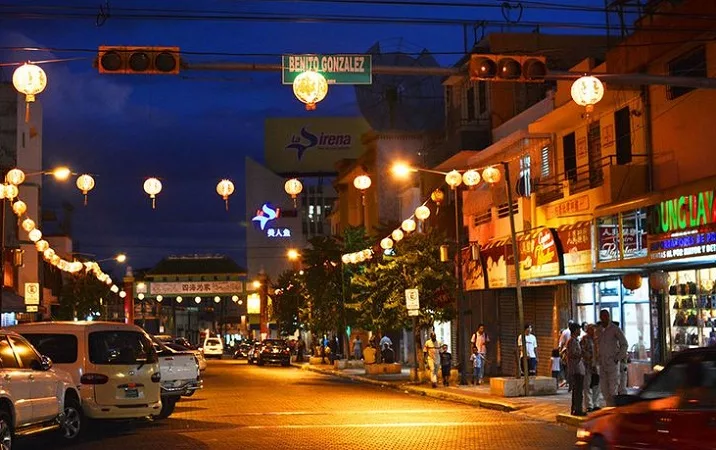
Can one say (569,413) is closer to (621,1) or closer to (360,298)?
(621,1)

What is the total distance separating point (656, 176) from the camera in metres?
25.6

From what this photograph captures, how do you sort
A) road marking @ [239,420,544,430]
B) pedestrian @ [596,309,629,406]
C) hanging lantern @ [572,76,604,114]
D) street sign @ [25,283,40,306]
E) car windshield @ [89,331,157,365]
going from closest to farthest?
hanging lantern @ [572,76,604,114] → car windshield @ [89,331,157,365] → pedestrian @ [596,309,629,406] → road marking @ [239,420,544,430] → street sign @ [25,283,40,306]

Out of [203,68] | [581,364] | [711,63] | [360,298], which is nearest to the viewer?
[203,68]

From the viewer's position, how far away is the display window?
923 inches

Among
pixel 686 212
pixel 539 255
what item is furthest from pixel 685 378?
pixel 539 255

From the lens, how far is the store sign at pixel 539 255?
2888 centimetres

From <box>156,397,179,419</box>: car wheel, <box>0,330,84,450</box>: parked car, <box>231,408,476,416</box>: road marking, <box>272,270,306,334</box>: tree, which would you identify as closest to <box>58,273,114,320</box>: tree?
<box>272,270,306,334</box>: tree

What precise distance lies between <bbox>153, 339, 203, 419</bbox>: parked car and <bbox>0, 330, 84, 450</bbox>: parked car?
5479 millimetres

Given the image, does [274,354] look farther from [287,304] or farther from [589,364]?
[589,364]

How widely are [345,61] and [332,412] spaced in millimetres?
9902

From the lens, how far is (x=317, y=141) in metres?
96.2

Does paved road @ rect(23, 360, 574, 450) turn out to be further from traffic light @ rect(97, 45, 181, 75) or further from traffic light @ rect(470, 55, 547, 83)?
traffic light @ rect(97, 45, 181, 75)

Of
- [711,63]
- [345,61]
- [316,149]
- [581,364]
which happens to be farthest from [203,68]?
[316,149]

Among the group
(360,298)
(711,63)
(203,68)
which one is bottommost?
(360,298)
